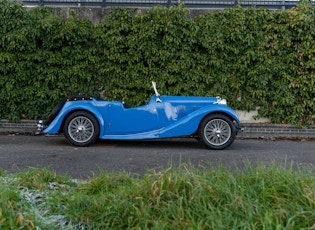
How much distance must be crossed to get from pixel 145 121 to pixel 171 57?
237 cm

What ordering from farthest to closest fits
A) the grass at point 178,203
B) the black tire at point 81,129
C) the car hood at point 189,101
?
1. the car hood at point 189,101
2. the black tire at point 81,129
3. the grass at point 178,203

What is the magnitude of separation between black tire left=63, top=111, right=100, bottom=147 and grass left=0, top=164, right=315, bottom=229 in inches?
148

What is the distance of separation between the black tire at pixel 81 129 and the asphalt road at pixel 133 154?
0.15m

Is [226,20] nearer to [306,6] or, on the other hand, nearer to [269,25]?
[269,25]

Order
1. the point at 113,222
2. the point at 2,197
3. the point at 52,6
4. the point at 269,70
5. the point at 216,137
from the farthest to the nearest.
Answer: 1. the point at 52,6
2. the point at 269,70
3. the point at 216,137
4. the point at 2,197
5. the point at 113,222

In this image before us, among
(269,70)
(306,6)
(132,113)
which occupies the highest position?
(306,6)

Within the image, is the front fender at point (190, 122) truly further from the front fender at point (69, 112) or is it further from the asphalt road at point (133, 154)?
the front fender at point (69, 112)

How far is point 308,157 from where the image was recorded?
7.21 meters

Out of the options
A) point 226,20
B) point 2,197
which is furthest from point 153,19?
point 2,197

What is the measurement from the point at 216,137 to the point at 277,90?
106 inches

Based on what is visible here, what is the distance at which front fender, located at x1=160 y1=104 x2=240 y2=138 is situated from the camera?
301 inches

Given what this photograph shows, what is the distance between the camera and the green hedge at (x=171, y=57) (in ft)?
31.3

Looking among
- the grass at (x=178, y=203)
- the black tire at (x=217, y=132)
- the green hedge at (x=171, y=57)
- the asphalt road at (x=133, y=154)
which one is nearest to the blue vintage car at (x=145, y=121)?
the black tire at (x=217, y=132)

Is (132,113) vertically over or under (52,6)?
under
